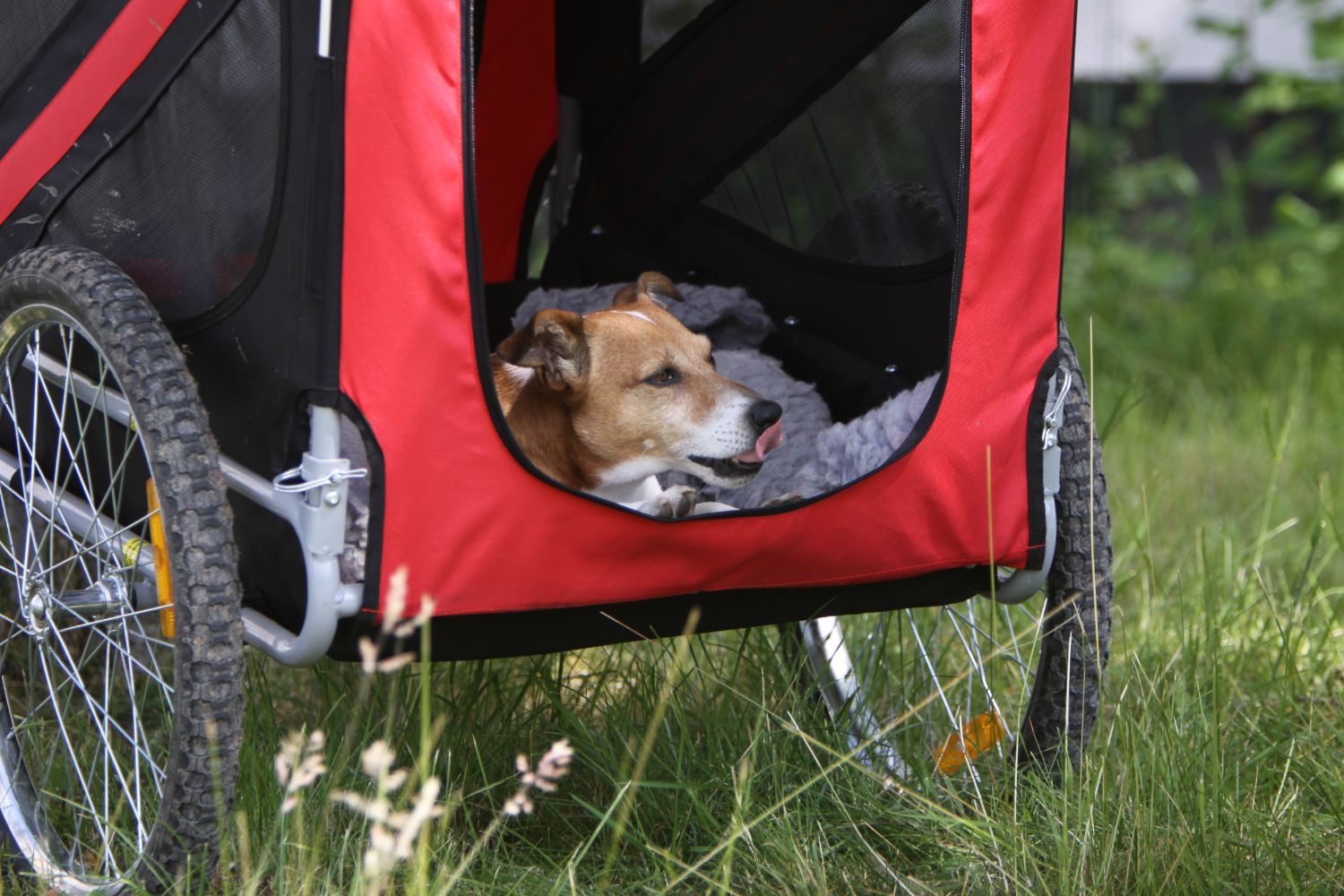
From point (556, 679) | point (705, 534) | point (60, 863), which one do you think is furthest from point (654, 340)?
point (60, 863)

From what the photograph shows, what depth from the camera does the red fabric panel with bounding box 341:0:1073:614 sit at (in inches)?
58.9

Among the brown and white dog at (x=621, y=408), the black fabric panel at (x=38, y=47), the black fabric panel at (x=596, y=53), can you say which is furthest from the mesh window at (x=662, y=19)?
the black fabric panel at (x=38, y=47)

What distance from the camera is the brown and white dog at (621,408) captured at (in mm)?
2254

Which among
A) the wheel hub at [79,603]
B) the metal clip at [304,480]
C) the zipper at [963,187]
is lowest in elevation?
the wheel hub at [79,603]

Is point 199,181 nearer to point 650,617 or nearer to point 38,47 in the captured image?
point 38,47

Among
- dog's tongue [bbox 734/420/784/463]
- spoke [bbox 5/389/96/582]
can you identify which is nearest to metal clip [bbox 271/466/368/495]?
spoke [bbox 5/389/96/582]

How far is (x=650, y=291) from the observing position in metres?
2.57

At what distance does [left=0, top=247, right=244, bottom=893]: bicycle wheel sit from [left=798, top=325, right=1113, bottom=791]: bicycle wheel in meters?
0.81

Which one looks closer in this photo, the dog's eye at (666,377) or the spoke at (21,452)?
the spoke at (21,452)

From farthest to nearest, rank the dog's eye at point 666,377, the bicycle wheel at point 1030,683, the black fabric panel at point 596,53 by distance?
the black fabric panel at point 596,53, the dog's eye at point 666,377, the bicycle wheel at point 1030,683

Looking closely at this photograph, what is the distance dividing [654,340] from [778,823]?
89 centimetres

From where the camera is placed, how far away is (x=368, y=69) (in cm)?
148

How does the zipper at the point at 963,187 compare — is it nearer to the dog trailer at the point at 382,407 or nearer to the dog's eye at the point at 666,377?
the dog trailer at the point at 382,407

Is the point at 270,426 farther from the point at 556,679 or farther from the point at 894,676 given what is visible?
the point at 894,676
